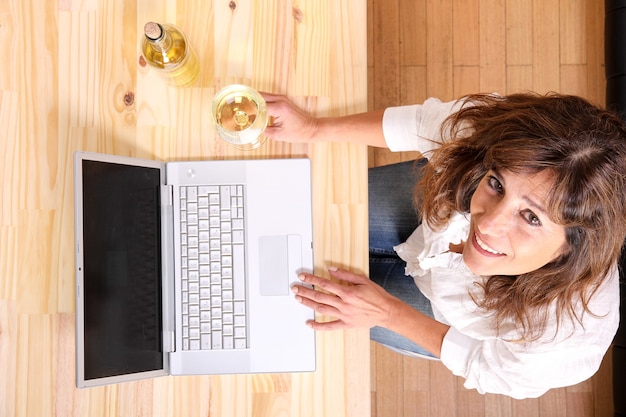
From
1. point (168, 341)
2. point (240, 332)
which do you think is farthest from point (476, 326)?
point (168, 341)

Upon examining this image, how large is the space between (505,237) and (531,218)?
49mm

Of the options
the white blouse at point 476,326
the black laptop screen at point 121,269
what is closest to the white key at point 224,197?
the black laptop screen at point 121,269

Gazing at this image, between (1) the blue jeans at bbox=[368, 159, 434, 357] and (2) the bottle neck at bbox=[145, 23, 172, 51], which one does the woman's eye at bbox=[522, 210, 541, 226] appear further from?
(2) the bottle neck at bbox=[145, 23, 172, 51]

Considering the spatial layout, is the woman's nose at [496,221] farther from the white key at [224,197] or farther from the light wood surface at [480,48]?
the light wood surface at [480,48]

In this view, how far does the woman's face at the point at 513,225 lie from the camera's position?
29.9 inches

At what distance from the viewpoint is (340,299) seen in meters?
0.93

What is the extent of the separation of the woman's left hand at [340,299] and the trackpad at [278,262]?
23 mm

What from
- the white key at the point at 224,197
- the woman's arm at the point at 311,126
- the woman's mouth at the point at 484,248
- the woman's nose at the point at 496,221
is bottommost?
the woman's mouth at the point at 484,248

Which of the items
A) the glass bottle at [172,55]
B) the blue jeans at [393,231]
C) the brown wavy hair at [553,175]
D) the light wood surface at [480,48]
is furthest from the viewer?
the light wood surface at [480,48]

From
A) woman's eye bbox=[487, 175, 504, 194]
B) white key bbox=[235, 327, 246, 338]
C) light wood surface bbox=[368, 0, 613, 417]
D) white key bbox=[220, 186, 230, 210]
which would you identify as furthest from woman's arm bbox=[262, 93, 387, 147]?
light wood surface bbox=[368, 0, 613, 417]

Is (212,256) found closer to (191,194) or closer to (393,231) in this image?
(191,194)

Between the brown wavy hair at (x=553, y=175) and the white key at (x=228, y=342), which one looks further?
the white key at (x=228, y=342)

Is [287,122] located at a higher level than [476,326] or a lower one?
higher

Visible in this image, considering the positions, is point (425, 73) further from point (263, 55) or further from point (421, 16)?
point (263, 55)
